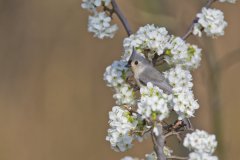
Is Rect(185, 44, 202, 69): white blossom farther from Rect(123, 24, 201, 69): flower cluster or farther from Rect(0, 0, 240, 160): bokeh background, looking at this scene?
Rect(0, 0, 240, 160): bokeh background

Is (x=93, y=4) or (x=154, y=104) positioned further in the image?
(x=93, y=4)

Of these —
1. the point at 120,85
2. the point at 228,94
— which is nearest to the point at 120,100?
the point at 120,85

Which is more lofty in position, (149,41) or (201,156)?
(149,41)

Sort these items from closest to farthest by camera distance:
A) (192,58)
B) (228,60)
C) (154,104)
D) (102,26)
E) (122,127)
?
(154,104), (122,127), (192,58), (102,26), (228,60)

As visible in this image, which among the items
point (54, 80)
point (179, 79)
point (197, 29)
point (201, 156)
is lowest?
point (201, 156)

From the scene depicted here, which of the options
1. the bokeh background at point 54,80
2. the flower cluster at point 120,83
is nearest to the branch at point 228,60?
the flower cluster at point 120,83

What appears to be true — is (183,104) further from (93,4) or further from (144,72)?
(93,4)

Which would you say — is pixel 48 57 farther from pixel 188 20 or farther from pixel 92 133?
pixel 188 20

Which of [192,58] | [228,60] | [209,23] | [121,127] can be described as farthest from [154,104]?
[228,60]
